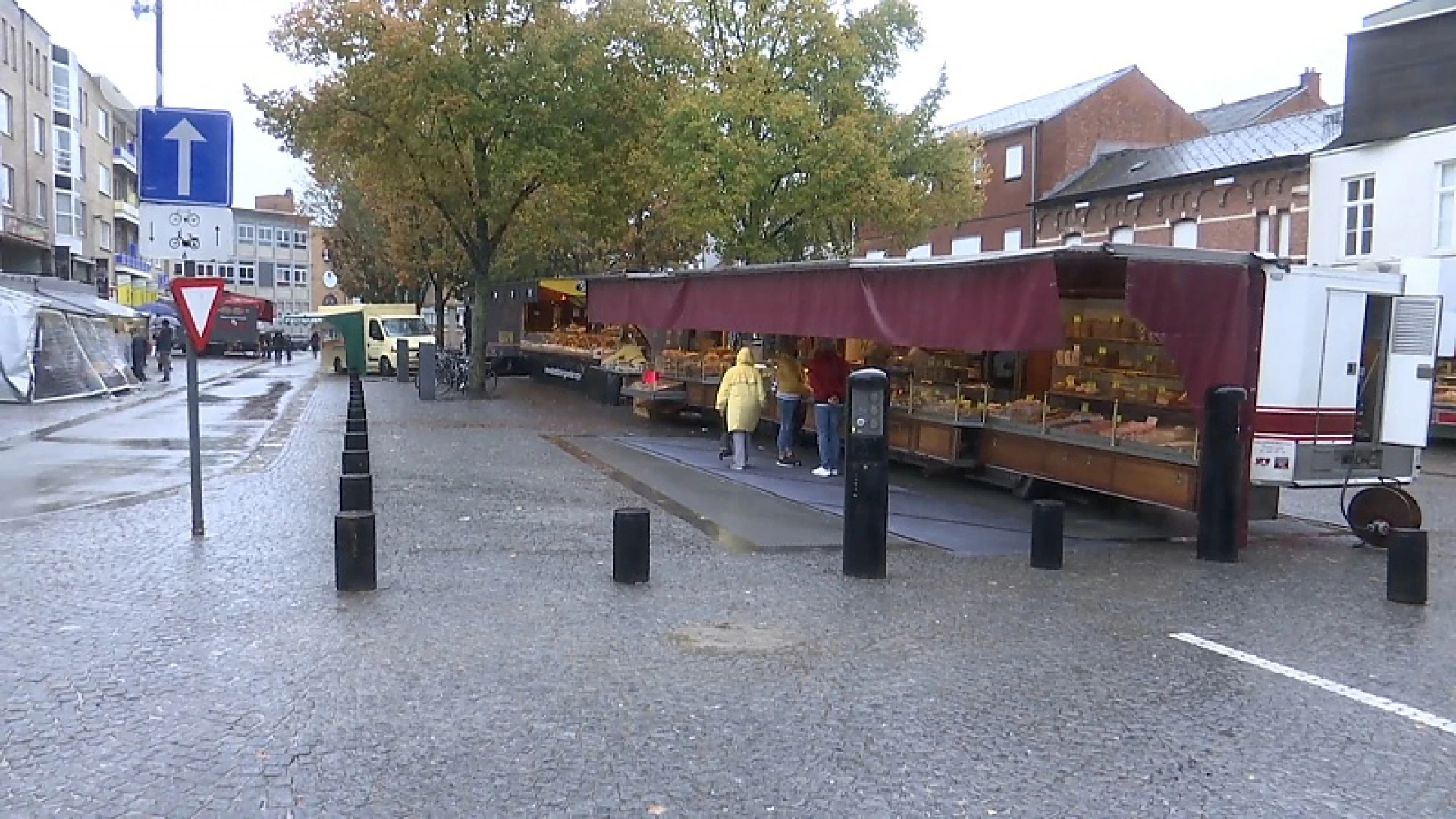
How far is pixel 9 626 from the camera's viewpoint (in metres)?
7.16

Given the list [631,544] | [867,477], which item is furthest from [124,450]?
[867,477]

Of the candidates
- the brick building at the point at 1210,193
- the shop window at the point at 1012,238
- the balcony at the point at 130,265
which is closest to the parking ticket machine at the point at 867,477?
the brick building at the point at 1210,193

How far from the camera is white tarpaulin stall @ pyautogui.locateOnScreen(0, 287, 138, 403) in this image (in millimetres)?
24297

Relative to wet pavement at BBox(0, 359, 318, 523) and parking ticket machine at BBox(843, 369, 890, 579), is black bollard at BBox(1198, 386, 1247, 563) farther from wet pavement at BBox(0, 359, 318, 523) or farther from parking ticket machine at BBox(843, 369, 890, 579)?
wet pavement at BBox(0, 359, 318, 523)

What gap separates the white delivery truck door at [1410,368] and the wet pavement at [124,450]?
11.9 metres

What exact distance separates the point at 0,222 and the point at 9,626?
43.8 metres

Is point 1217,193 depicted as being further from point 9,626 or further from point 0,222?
point 0,222

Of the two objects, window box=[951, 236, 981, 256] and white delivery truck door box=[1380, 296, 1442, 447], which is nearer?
white delivery truck door box=[1380, 296, 1442, 447]

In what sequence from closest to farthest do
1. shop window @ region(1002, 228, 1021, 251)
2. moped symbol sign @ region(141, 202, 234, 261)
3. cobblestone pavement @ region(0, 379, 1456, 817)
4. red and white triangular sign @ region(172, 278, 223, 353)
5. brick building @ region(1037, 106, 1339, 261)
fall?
cobblestone pavement @ region(0, 379, 1456, 817) < red and white triangular sign @ region(172, 278, 223, 353) < moped symbol sign @ region(141, 202, 234, 261) < brick building @ region(1037, 106, 1339, 261) < shop window @ region(1002, 228, 1021, 251)

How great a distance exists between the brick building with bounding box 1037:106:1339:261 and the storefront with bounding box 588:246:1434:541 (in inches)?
575

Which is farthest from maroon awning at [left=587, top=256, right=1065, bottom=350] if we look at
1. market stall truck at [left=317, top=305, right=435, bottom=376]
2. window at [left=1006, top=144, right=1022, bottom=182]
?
window at [left=1006, top=144, right=1022, bottom=182]

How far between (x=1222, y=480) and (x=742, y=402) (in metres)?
6.41

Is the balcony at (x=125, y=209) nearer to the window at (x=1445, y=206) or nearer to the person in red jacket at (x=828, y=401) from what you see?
the person in red jacket at (x=828, y=401)

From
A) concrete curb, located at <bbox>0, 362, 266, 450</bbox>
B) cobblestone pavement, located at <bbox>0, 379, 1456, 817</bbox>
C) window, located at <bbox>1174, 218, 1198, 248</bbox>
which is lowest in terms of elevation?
concrete curb, located at <bbox>0, 362, 266, 450</bbox>
